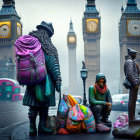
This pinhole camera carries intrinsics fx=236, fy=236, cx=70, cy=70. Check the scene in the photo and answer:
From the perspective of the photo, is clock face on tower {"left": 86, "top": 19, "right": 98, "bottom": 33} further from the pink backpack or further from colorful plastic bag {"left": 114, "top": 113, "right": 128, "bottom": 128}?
the pink backpack

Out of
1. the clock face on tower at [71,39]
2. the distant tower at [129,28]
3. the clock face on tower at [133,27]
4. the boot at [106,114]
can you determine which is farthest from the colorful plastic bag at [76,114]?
the clock face on tower at [71,39]

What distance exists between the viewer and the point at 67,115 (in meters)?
4.99

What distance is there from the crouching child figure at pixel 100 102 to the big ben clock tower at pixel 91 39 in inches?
1872

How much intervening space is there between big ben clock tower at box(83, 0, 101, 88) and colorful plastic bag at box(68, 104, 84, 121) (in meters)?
48.1

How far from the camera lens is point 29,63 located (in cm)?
438

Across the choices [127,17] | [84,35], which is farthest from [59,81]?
[84,35]

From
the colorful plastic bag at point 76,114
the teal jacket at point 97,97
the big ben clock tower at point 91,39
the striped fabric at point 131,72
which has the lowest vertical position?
the colorful plastic bag at point 76,114

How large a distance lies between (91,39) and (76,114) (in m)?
51.5

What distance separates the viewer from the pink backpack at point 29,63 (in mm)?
4371

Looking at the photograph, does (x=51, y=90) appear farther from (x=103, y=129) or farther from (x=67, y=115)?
Result: (x=103, y=129)

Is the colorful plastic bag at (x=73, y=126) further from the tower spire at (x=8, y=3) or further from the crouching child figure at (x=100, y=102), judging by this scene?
the tower spire at (x=8, y=3)

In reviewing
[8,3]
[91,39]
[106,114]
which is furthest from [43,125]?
[91,39]

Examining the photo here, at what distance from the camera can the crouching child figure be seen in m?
4.99

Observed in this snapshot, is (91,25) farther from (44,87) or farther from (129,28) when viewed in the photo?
(44,87)
